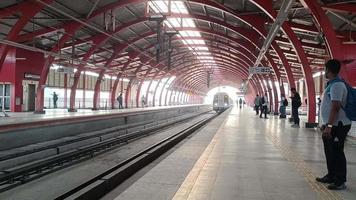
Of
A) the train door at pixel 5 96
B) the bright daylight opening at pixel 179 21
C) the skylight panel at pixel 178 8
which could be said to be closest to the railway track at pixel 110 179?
the bright daylight opening at pixel 179 21

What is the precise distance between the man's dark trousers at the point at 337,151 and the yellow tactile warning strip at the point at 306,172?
32cm

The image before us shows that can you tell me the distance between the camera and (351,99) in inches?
236

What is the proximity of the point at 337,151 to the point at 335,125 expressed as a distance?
1.47 ft

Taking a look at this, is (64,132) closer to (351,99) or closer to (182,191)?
(182,191)

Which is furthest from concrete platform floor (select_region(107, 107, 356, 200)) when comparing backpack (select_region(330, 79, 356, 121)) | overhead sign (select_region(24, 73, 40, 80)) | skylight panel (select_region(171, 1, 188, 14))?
overhead sign (select_region(24, 73, 40, 80))

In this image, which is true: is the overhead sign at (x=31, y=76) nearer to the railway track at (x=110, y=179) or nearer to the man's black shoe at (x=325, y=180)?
the railway track at (x=110, y=179)

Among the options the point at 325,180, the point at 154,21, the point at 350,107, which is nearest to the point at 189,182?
the point at 325,180

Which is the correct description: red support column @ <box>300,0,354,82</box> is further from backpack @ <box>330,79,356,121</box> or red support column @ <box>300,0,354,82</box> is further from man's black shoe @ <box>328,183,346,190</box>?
man's black shoe @ <box>328,183,346,190</box>

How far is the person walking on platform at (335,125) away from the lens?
590cm

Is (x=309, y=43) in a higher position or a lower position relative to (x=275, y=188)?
higher

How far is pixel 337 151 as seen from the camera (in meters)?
6.09

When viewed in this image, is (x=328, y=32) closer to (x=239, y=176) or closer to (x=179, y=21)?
(x=239, y=176)

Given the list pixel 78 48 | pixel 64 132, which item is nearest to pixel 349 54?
pixel 64 132

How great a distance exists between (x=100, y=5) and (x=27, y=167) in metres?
20.4
